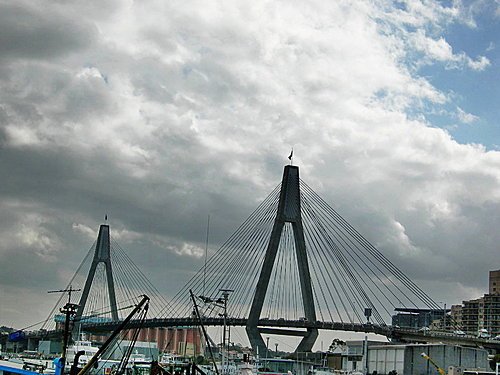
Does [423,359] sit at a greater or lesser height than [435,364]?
greater

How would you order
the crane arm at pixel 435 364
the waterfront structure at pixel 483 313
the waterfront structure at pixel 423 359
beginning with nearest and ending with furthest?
the crane arm at pixel 435 364
the waterfront structure at pixel 423 359
the waterfront structure at pixel 483 313

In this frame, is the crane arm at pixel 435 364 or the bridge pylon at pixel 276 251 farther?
the bridge pylon at pixel 276 251

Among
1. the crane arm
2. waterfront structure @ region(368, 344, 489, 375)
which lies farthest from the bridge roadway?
the crane arm

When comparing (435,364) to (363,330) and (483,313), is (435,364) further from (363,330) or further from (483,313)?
(483,313)

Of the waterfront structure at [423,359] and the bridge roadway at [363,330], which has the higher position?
the bridge roadway at [363,330]

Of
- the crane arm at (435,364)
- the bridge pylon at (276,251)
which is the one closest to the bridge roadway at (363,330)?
the bridge pylon at (276,251)

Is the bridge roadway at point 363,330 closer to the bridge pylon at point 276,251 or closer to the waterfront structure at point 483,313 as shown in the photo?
the bridge pylon at point 276,251

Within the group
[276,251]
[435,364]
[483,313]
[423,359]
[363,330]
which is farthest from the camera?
[483,313]

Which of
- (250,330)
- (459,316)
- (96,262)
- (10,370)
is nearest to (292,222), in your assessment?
(250,330)

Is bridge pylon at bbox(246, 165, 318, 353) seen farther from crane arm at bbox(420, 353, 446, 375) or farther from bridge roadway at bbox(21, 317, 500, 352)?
crane arm at bbox(420, 353, 446, 375)

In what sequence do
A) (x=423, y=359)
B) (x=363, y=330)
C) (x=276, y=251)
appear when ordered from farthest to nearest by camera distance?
(x=363, y=330) → (x=276, y=251) → (x=423, y=359)

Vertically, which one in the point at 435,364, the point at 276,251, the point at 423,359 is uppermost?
the point at 276,251

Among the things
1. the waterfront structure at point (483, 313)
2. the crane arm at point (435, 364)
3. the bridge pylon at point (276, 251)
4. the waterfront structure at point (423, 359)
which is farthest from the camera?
the waterfront structure at point (483, 313)

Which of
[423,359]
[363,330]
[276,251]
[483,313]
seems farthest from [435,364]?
[483,313]
